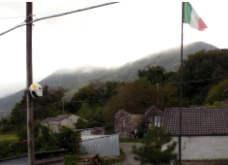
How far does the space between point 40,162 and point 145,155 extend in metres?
4.99

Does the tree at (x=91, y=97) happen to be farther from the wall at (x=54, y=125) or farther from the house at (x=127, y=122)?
the house at (x=127, y=122)

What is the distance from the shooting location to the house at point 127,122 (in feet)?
132

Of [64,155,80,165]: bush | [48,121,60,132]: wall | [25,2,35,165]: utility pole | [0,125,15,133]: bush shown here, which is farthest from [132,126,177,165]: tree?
[0,125,15,133]: bush

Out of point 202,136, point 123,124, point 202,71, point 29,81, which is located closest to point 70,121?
point 123,124

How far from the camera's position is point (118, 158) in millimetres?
22359

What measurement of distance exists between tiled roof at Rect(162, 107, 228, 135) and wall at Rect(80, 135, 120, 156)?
241 inches

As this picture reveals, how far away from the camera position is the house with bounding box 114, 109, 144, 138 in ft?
132

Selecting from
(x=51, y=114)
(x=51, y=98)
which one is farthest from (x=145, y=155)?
(x=51, y=98)

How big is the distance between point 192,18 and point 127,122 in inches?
1223

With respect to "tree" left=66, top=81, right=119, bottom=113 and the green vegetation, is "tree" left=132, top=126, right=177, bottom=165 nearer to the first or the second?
the green vegetation

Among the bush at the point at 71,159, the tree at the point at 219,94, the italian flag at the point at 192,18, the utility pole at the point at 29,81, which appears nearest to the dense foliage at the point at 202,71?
the tree at the point at 219,94

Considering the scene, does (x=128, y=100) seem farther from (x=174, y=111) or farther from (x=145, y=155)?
(x=145, y=155)

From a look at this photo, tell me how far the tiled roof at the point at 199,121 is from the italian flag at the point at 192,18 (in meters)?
8.78

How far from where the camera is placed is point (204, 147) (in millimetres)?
17469
